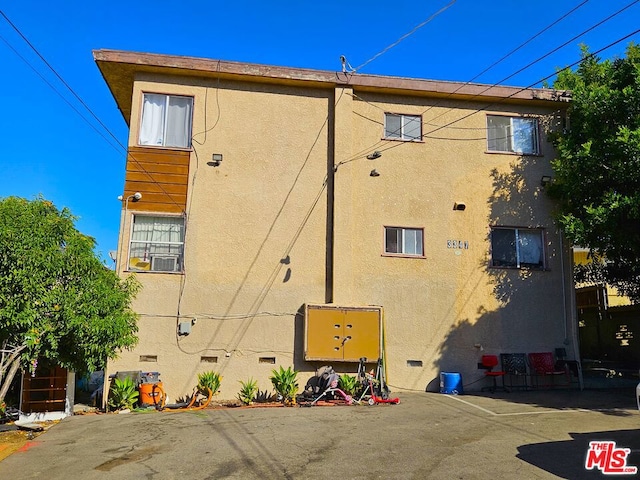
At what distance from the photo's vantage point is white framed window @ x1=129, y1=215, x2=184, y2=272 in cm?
1260

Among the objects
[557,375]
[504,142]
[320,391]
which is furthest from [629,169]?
[320,391]

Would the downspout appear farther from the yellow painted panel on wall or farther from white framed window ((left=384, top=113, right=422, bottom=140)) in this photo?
white framed window ((left=384, top=113, right=422, bottom=140))

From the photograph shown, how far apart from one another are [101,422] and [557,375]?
11.0 metres

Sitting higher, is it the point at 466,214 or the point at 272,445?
the point at 466,214

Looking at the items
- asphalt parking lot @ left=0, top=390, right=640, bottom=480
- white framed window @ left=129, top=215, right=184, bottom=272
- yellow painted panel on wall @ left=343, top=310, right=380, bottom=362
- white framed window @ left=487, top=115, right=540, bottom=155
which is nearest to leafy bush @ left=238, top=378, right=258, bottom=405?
asphalt parking lot @ left=0, top=390, right=640, bottom=480

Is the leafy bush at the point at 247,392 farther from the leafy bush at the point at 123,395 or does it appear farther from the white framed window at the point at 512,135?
the white framed window at the point at 512,135

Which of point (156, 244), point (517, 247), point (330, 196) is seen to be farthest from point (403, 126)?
point (156, 244)

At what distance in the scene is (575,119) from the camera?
13555mm

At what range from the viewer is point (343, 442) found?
25.8ft

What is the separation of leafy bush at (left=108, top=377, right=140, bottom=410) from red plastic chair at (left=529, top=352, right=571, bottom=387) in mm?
9709

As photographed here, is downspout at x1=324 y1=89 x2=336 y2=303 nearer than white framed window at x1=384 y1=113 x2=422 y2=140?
Yes

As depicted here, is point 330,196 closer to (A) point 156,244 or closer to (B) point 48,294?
(A) point 156,244

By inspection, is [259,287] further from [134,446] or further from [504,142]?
[504,142]

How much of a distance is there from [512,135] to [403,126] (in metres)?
3.18
